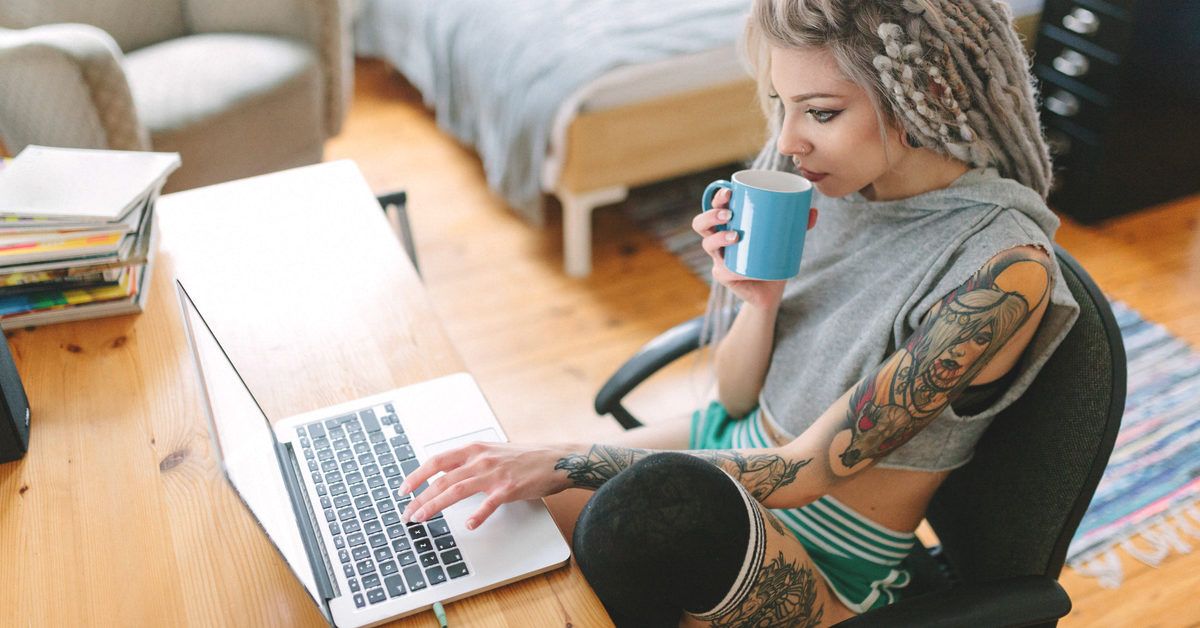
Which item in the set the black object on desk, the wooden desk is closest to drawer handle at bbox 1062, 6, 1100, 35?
the wooden desk

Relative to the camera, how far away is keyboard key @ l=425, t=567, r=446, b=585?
798mm

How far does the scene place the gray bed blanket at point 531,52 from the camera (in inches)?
90.3

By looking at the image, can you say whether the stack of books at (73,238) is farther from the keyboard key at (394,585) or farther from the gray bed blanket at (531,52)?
the gray bed blanket at (531,52)

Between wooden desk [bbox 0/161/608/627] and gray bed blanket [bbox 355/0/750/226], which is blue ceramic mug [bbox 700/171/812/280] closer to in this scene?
wooden desk [bbox 0/161/608/627]

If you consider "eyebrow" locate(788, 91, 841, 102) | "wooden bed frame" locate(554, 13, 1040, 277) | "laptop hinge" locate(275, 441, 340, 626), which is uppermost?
"eyebrow" locate(788, 91, 841, 102)

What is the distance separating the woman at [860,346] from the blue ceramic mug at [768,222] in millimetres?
38

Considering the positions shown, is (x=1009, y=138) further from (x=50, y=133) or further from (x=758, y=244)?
(x=50, y=133)

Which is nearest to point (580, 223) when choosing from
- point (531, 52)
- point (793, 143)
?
point (531, 52)

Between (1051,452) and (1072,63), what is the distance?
6.48 feet

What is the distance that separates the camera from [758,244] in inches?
37.7

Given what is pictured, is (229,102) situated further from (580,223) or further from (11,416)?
(11,416)

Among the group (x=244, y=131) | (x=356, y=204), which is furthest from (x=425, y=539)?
(x=244, y=131)

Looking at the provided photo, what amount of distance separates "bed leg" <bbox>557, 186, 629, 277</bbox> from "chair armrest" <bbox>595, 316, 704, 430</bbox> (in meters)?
1.14

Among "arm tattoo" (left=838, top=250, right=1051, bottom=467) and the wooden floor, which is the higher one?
"arm tattoo" (left=838, top=250, right=1051, bottom=467)
